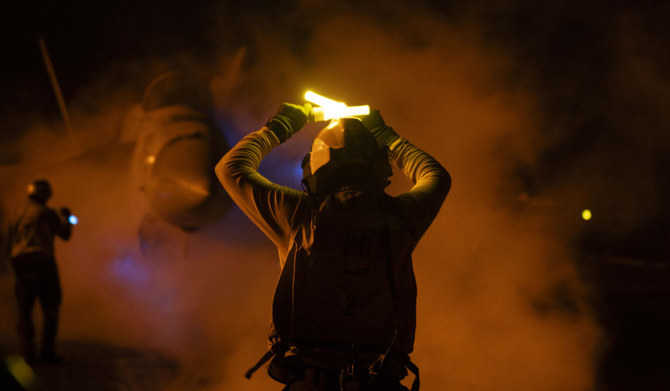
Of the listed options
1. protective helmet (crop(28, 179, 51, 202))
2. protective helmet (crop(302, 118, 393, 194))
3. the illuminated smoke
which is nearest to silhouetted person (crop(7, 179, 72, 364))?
protective helmet (crop(28, 179, 51, 202))

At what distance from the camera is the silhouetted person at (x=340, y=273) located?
1.65 metres

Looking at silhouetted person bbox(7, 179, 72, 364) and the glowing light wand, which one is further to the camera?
silhouetted person bbox(7, 179, 72, 364)

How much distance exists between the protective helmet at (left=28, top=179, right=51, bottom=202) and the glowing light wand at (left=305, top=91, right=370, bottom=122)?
13.8ft

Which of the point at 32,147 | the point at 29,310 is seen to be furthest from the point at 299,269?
the point at 32,147

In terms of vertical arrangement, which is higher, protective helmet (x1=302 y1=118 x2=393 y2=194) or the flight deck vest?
protective helmet (x1=302 y1=118 x2=393 y2=194)

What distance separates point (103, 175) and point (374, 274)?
6.52 meters

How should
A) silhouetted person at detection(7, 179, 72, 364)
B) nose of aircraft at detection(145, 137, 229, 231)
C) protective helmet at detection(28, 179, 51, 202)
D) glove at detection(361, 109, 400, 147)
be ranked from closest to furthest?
glove at detection(361, 109, 400, 147) → silhouetted person at detection(7, 179, 72, 364) → nose of aircraft at detection(145, 137, 229, 231) → protective helmet at detection(28, 179, 51, 202)

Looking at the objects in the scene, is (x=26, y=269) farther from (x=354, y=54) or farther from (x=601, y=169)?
(x=601, y=169)

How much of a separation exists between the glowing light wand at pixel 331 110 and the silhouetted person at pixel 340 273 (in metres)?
0.40

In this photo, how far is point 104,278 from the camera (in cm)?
714

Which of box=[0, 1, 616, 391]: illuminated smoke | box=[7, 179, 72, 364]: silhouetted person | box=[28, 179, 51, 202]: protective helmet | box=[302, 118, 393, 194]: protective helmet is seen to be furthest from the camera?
box=[28, 179, 51, 202]: protective helmet

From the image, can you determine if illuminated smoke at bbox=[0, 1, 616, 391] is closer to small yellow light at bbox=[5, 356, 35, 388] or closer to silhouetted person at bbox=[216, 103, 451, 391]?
silhouetted person at bbox=[216, 103, 451, 391]

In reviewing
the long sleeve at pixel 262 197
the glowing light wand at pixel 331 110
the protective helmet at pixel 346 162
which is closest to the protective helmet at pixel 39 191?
the glowing light wand at pixel 331 110

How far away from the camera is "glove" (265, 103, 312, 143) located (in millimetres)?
2010
